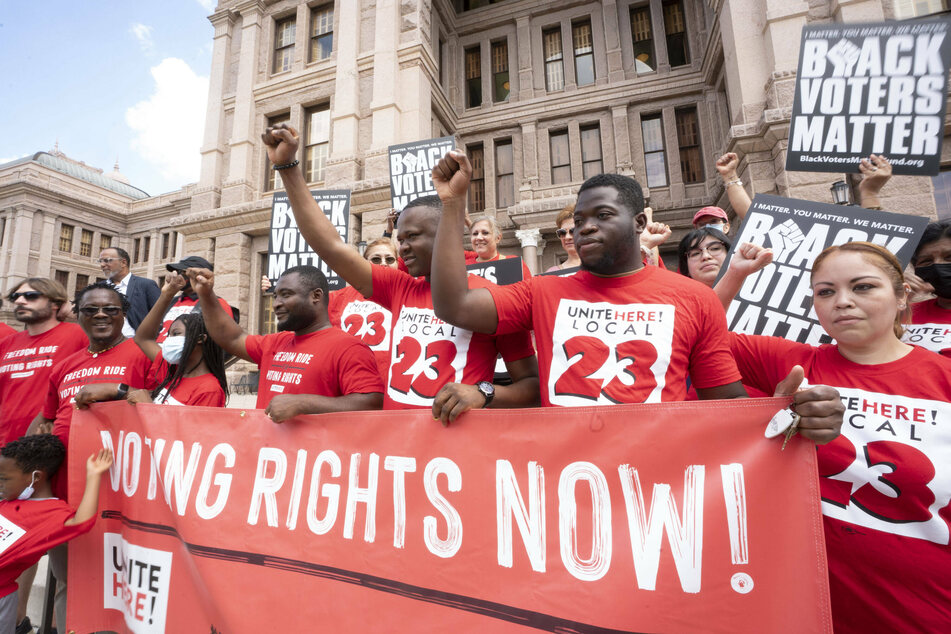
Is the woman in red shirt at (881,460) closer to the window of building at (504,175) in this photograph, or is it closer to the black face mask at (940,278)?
the black face mask at (940,278)

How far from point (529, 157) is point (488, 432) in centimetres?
1393

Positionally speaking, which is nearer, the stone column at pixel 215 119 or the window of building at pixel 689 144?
the window of building at pixel 689 144

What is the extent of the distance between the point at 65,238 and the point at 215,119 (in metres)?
22.8

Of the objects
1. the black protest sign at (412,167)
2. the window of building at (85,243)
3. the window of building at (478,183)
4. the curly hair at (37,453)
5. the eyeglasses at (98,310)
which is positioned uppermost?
the window of building at (85,243)

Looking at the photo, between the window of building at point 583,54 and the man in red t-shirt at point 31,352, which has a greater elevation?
the window of building at point 583,54

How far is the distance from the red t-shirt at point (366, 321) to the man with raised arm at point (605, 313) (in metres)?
1.52

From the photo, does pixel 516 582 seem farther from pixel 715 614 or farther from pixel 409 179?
pixel 409 179

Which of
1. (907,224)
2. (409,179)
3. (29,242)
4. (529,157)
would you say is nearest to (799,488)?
(907,224)

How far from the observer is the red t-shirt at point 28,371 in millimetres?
3160

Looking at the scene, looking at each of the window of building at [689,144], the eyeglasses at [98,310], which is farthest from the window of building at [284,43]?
the eyeglasses at [98,310]

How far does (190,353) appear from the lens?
9.14 ft

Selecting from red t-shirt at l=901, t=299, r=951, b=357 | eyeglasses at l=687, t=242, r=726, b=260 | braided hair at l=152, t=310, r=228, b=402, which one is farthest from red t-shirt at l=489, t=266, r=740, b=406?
braided hair at l=152, t=310, r=228, b=402

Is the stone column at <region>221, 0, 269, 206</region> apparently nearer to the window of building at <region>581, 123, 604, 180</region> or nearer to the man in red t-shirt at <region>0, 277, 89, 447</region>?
the window of building at <region>581, 123, 604, 180</region>

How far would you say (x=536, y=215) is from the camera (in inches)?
493
